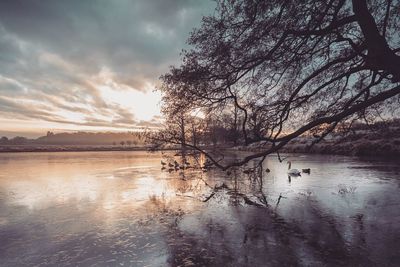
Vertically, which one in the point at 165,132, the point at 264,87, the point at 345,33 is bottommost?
the point at 165,132

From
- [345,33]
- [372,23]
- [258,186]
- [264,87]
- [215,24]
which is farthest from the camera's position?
[258,186]

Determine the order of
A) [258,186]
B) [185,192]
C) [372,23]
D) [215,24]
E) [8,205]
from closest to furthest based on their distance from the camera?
[372,23] → [215,24] → [8,205] → [185,192] → [258,186]

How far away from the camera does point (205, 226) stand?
11391mm

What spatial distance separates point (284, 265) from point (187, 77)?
16.9 feet

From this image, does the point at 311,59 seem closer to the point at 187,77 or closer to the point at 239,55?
the point at 239,55

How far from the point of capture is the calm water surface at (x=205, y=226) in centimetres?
853

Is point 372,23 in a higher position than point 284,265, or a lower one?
higher

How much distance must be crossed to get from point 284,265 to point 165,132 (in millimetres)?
4591

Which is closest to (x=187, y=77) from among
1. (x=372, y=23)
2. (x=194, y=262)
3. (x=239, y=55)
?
(x=239, y=55)

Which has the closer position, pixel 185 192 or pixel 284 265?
pixel 284 265

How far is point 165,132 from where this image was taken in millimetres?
9211

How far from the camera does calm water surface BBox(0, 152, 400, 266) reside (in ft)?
28.0

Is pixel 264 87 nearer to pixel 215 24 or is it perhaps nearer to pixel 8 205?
pixel 215 24

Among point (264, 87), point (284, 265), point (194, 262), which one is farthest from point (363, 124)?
point (194, 262)
